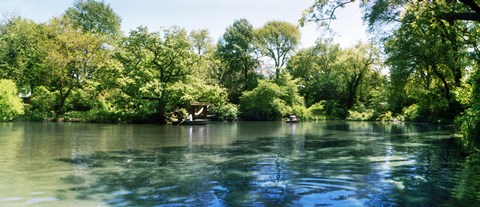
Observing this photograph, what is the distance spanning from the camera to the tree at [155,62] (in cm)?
3397

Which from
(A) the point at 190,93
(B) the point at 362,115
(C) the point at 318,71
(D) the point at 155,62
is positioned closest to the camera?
(A) the point at 190,93

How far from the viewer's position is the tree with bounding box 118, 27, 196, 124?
3397 centimetres

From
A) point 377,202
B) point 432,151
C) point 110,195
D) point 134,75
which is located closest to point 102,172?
point 110,195

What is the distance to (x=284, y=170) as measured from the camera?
9.98m

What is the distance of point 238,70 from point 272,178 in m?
47.9

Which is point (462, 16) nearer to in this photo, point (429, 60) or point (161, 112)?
point (429, 60)

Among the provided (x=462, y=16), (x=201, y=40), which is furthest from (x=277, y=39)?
(x=462, y=16)

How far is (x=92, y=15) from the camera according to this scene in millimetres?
55094

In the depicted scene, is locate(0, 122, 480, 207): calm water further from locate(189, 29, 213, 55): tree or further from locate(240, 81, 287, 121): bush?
locate(189, 29, 213, 55): tree

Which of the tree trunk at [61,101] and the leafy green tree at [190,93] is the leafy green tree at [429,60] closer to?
the leafy green tree at [190,93]

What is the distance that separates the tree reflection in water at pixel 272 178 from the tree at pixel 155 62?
21.1 metres

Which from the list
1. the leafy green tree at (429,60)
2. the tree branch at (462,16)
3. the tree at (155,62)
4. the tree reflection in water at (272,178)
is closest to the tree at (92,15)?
the tree at (155,62)

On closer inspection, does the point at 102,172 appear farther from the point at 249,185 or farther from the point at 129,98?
the point at 129,98

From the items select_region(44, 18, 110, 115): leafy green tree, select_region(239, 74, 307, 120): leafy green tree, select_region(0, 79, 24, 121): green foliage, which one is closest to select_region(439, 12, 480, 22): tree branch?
select_region(44, 18, 110, 115): leafy green tree
